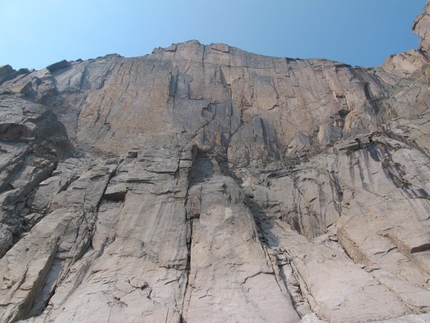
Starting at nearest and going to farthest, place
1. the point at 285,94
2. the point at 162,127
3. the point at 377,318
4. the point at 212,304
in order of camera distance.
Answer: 1. the point at 377,318
2. the point at 212,304
3. the point at 162,127
4. the point at 285,94

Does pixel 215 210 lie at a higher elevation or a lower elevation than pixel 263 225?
higher

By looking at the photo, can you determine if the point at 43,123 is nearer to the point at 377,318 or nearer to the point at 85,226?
the point at 85,226

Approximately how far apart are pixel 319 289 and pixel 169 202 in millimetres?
9172

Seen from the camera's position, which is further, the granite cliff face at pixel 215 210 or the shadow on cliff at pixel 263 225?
the shadow on cliff at pixel 263 225

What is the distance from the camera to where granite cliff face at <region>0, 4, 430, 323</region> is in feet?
44.9

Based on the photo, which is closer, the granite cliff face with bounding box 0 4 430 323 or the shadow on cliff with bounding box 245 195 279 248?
the granite cliff face with bounding box 0 4 430 323

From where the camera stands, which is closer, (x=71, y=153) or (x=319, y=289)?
(x=319, y=289)

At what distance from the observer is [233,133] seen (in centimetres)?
3419

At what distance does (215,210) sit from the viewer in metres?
19.0

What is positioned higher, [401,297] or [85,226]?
[85,226]

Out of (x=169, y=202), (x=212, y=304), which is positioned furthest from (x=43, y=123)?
(x=212, y=304)

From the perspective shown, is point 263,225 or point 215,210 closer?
point 215,210

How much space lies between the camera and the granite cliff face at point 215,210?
13695mm

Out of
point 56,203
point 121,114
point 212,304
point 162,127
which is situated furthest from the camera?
point 121,114
